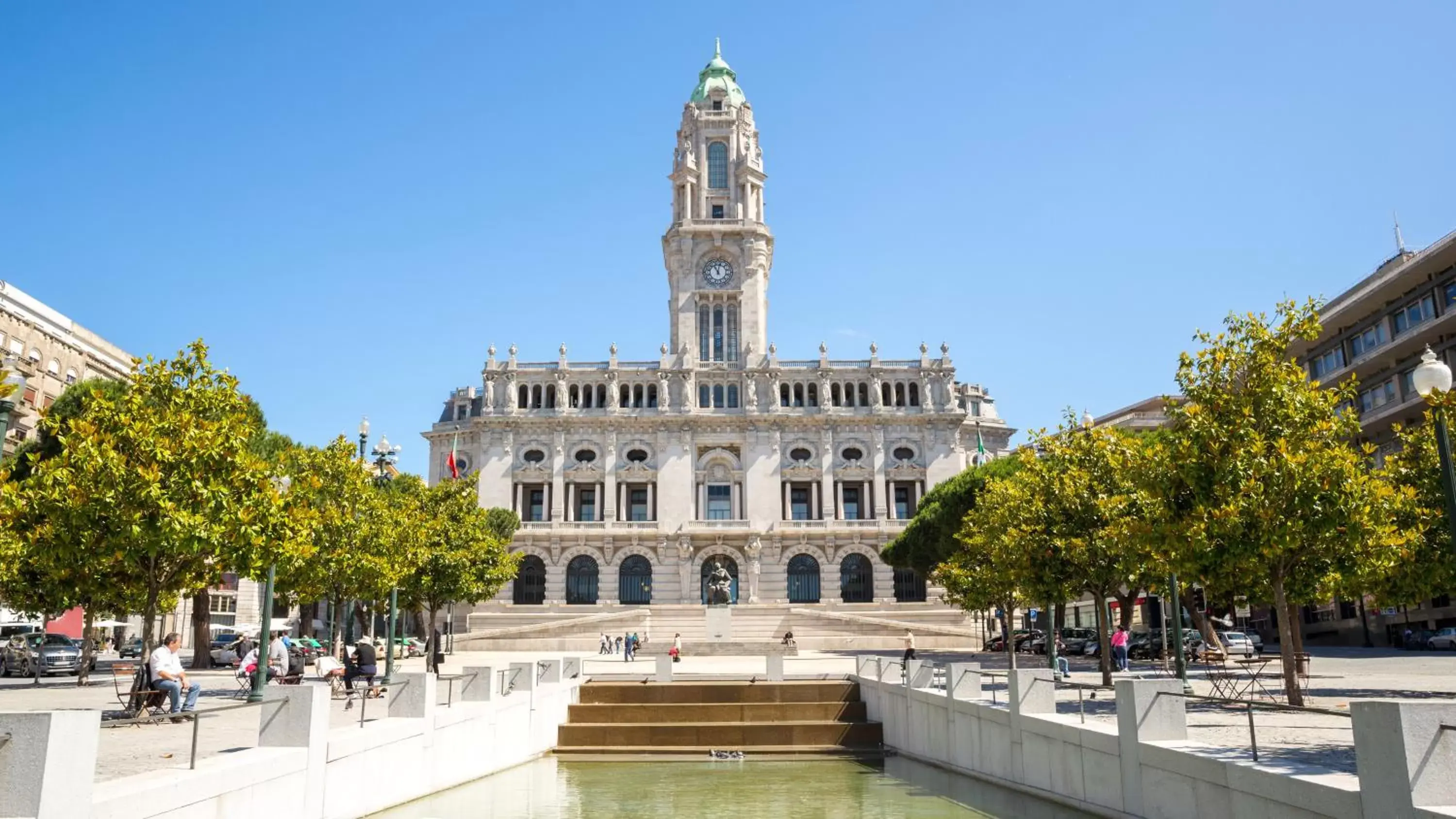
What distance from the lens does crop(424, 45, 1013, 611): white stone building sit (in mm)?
79500

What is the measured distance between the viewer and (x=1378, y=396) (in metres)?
58.8

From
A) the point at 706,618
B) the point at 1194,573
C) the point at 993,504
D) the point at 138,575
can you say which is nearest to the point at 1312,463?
the point at 1194,573

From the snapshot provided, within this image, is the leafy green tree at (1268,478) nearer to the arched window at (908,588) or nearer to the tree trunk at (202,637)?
the tree trunk at (202,637)

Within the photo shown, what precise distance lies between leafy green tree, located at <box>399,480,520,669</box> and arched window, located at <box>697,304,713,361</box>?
3836cm

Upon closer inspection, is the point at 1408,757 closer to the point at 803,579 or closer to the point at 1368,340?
the point at 1368,340

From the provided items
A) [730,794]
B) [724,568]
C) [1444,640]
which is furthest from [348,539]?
[724,568]

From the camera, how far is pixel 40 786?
912 centimetres

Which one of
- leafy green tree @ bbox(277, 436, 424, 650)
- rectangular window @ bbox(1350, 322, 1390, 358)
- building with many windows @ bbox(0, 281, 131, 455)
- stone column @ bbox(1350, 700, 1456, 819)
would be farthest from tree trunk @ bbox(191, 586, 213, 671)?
rectangular window @ bbox(1350, 322, 1390, 358)

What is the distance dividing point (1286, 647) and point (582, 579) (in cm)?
6358

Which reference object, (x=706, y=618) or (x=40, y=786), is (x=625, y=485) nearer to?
(x=706, y=618)

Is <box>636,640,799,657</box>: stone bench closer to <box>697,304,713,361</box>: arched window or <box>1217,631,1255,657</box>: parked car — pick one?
<box>1217,631,1255,657</box>: parked car

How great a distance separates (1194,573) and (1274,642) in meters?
49.3

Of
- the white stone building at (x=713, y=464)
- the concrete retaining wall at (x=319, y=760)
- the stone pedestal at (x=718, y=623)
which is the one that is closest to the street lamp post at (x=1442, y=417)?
the concrete retaining wall at (x=319, y=760)

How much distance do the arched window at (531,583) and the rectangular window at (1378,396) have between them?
55819mm
